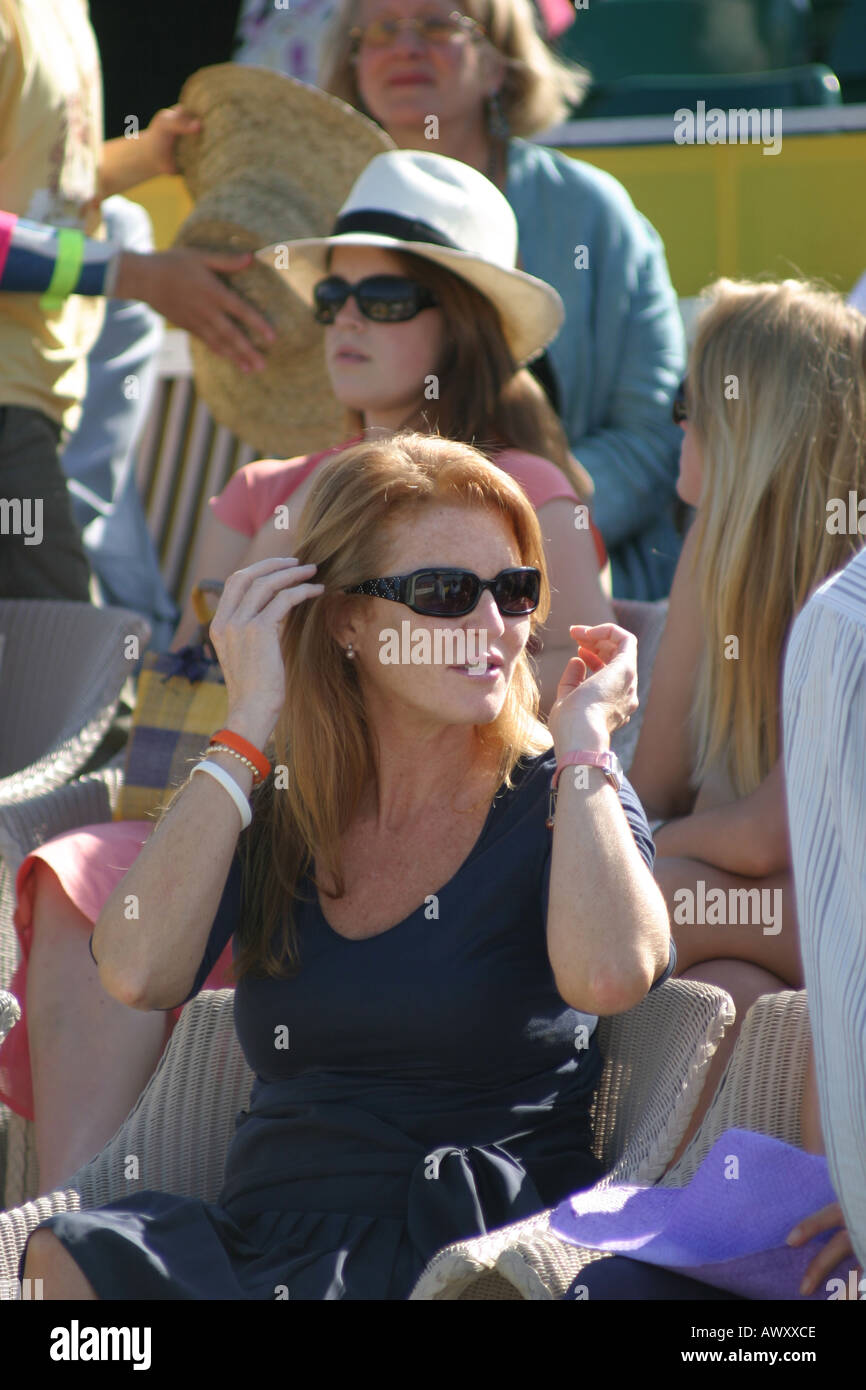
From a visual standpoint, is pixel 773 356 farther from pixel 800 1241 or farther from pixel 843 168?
pixel 843 168

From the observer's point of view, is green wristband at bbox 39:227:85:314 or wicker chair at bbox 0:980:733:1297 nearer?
wicker chair at bbox 0:980:733:1297

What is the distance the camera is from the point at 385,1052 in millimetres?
2047

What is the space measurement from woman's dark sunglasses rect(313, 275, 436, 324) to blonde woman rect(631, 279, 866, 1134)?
2.11ft

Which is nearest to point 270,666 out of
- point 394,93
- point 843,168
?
point 394,93

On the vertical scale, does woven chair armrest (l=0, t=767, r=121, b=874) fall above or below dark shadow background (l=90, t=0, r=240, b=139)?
below

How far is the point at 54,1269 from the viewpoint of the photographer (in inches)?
74.4

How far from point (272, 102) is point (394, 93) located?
44 cm

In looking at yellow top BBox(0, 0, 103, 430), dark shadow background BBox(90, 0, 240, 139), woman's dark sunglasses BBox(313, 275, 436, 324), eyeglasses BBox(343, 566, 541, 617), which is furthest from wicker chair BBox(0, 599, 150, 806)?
dark shadow background BBox(90, 0, 240, 139)

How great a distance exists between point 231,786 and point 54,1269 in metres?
0.61

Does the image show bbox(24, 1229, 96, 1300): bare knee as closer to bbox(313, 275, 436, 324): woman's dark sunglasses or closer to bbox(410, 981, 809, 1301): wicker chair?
bbox(410, 981, 809, 1301): wicker chair

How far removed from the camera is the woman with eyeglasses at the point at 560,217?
412 cm

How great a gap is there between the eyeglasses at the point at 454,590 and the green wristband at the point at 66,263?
1.69 meters

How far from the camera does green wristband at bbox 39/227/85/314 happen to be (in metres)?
3.54

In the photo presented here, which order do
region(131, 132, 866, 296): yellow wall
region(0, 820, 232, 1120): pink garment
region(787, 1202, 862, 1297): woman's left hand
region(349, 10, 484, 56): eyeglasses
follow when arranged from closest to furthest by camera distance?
region(787, 1202, 862, 1297): woman's left hand → region(0, 820, 232, 1120): pink garment → region(349, 10, 484, 56): eyeglasses → region(131, 132, 866, 296): yellow wall
